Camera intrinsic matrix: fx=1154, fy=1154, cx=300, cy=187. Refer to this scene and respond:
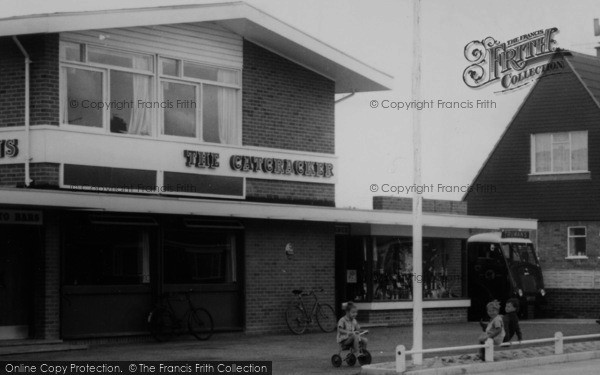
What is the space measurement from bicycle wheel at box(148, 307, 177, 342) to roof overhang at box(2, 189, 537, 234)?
A: 1.97 meters

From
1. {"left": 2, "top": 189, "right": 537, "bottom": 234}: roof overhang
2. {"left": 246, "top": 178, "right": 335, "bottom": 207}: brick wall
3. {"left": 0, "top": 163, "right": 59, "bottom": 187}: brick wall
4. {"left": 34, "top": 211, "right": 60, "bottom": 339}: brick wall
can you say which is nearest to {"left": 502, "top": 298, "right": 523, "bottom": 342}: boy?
{"left": 2, "top": 189, "right": 537, "bottom": 234}: roof overhang

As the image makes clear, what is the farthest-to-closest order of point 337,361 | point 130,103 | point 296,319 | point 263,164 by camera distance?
1. point 296,319
2. point 263,164
3. point 130,103
4. point 337,361

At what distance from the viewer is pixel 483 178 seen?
3888 centimetres

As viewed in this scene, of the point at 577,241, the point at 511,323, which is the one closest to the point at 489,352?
the point at 511,323

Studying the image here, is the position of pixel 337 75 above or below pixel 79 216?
above

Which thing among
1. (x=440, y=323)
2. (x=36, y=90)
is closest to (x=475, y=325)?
(x=440, y=323)

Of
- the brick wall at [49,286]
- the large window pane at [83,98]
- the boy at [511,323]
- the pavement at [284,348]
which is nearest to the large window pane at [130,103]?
the large window pane at [83,98]

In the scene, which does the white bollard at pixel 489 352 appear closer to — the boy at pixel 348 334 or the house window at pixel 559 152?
the boy at pixel 348 334

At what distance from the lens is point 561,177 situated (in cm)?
3653

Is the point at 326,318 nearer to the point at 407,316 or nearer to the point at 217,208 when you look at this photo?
the point at 407,316

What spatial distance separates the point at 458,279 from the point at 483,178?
9267 millimetres

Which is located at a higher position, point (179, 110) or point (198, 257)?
point (179, 110)

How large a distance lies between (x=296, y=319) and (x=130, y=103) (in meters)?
6.08

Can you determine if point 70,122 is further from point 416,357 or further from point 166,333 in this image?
point 416,357
